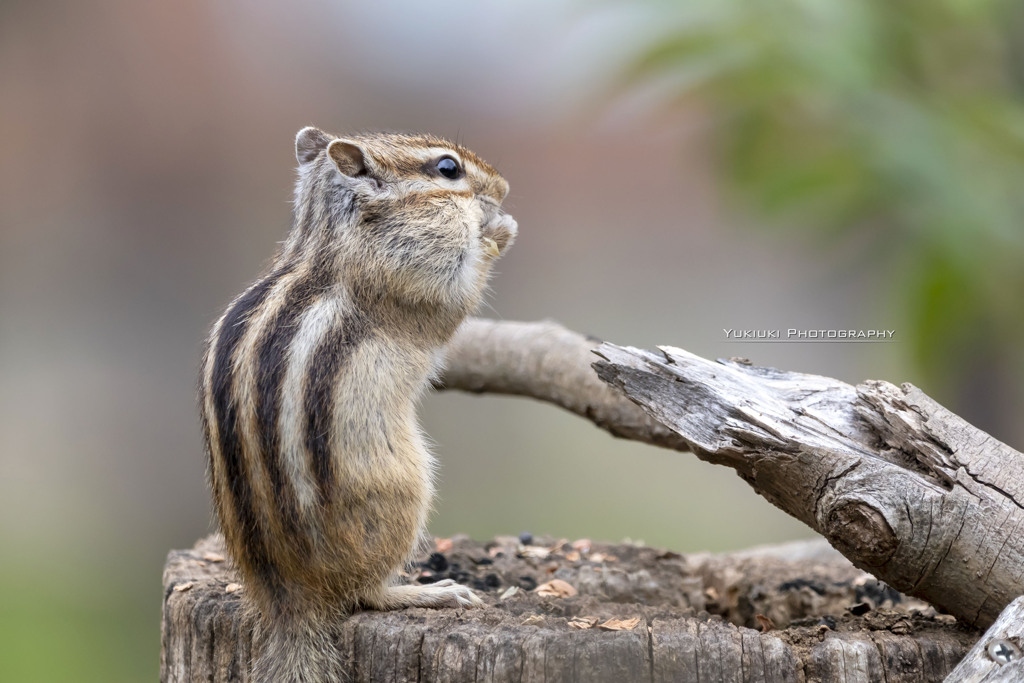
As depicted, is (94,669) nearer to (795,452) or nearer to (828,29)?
(795,452)

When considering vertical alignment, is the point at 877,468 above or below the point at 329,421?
below

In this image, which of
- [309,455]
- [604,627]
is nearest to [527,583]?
[604,627]

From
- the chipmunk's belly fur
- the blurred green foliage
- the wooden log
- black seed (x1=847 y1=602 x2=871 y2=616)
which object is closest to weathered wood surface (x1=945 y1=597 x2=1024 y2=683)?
the wooden log

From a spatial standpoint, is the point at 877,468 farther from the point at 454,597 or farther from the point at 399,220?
the point at 399,220

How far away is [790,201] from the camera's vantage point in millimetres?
2482

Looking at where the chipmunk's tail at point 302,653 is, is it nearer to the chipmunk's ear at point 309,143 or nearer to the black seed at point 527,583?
the black seed at point 527,583

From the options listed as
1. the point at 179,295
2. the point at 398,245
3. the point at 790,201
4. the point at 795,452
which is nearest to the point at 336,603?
the point at 398,245

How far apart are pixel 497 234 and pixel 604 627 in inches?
41.1

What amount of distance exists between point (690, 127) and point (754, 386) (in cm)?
175

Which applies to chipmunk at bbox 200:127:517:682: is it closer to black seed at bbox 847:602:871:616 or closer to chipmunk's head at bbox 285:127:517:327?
chipmunk's head at bbox 285:127:517:327

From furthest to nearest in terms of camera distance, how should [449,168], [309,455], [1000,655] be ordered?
[449,168]
[309,455]
[1000,655]

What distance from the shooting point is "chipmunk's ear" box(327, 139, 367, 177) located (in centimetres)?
194

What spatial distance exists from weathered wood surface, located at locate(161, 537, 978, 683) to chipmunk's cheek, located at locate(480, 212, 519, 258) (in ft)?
2.69

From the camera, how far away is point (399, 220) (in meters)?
1.96
